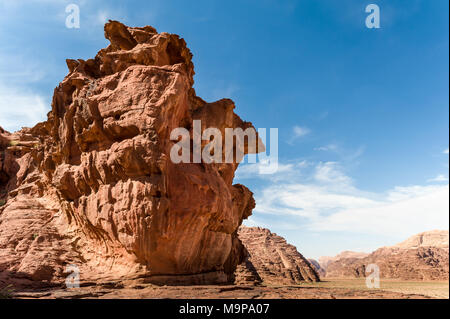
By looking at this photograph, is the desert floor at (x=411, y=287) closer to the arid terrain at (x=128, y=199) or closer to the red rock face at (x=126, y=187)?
the arid terrain at (x=128, y=199)

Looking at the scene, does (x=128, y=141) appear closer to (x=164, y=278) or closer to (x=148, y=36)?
(x=164, y=278)

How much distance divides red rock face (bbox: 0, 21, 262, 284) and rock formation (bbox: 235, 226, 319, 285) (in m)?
34.9

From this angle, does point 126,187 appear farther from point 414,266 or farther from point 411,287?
point 414,266

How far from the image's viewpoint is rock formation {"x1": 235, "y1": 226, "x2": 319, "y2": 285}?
51469mm

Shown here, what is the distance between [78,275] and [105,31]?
44.3 feet

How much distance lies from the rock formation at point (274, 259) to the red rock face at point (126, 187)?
1375 inches

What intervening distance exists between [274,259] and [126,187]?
52649mm

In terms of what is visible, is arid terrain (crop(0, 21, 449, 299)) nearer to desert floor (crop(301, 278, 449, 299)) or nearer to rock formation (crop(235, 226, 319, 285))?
desert floor (crop(301, 278, 449, 299))

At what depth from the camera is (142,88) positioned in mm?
13508

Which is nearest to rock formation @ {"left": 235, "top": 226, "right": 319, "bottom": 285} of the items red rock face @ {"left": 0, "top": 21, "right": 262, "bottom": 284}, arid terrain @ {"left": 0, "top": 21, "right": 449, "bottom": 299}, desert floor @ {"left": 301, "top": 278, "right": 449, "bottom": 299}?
desert floor @ {"left": 301, "top": 278, "right": 449, "bottom": 299}

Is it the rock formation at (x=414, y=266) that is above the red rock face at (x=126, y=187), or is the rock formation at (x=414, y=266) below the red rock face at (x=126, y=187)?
below

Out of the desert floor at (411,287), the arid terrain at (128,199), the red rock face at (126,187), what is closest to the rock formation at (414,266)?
the desert floor at (411,287)

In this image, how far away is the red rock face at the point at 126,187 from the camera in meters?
12.2
